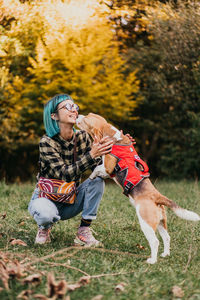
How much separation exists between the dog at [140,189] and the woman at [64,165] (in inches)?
5.3

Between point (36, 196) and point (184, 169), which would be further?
point (184, 169)

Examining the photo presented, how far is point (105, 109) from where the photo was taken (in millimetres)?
11047

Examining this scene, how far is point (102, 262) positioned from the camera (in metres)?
3.18

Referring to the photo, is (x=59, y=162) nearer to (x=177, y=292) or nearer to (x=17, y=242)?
(x=17, y=242)

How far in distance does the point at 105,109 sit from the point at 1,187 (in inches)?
194

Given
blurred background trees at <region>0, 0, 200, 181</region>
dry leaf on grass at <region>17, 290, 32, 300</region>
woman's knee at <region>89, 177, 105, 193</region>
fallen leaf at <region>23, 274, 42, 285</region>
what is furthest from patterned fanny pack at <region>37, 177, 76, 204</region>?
blurred background trees at <region>0, 0, 200, 181</region>

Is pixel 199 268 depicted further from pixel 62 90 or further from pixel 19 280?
pixel 62 90

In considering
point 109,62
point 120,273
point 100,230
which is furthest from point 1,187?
point 109,62

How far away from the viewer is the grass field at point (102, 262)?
8.27 feet

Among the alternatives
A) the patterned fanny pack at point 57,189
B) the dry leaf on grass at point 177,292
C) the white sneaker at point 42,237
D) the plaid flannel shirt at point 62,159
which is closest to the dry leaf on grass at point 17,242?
the white sneaker at point 42,237

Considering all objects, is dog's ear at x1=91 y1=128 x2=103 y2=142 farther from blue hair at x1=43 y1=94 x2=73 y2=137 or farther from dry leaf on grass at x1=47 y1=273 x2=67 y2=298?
dry leaf on grass at x1=47 y1=273 x2=67 y2=298

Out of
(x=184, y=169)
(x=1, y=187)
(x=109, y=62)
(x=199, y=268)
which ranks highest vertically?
(x=109, y=62)

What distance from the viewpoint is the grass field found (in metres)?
2.52

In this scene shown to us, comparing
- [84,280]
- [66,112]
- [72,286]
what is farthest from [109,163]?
[72,286]
